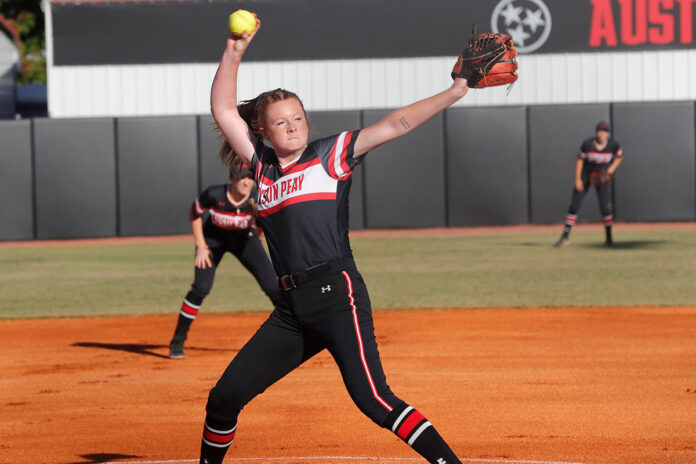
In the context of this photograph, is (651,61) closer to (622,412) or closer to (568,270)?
(568,270)

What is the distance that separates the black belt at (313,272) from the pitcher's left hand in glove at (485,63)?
98cm

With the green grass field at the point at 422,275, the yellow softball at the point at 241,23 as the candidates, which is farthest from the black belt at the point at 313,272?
the green grass field at the point at 422,275

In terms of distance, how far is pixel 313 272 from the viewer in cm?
498

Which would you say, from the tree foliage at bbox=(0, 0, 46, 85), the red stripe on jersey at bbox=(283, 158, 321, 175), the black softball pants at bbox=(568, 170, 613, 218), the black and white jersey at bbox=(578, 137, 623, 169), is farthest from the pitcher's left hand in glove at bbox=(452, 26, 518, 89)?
the tree foliage at bbox=(0, 0, 46, 85)

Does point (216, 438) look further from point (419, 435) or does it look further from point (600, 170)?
point (600, 170)

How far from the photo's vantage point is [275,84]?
26844mm

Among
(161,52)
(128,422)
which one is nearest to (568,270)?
(128,422)

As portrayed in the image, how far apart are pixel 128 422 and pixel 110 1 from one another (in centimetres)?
2071

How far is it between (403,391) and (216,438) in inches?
132

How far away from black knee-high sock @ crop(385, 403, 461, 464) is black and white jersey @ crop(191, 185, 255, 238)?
16.6 ft

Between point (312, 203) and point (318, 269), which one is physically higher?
point (312, 203)

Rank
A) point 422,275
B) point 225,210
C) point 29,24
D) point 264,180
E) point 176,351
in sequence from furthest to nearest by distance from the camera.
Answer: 1. point 29,24
2. point 422,275
3. point 176,351
4. point 225,210
5. point 264,180

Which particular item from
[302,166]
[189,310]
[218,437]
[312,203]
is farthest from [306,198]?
[189,310]

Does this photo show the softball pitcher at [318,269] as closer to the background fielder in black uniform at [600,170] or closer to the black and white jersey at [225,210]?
the black and white jersey at [225,210]
